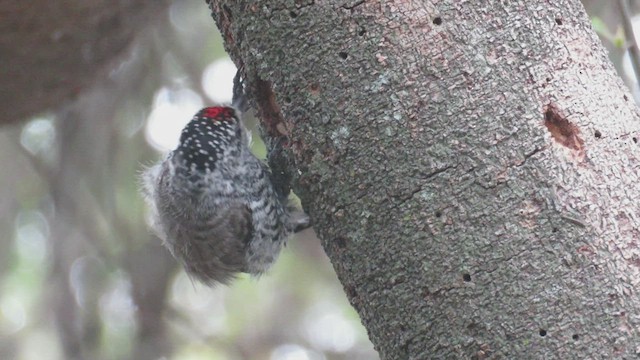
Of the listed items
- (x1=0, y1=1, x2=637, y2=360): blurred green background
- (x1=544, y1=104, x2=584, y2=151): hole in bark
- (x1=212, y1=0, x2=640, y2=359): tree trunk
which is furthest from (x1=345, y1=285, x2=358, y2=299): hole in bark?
(x1=0, y1=1, x2=637, y2=360): blurred green background

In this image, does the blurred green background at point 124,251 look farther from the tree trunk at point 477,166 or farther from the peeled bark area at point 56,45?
the tree trunk at point 477,166

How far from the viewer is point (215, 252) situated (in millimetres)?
3684

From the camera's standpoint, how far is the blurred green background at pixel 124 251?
6207 mm

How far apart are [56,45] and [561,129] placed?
325 centimetres

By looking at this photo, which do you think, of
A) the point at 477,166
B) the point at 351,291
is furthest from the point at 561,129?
the point at 351,291

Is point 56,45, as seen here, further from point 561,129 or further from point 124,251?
point 561,129

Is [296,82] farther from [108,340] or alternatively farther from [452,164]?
[108,340]

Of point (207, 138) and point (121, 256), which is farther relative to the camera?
point (121, 256)

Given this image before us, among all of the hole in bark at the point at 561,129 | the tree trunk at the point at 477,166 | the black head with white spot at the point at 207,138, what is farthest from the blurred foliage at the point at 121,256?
the hole in bark at the point at 561,129

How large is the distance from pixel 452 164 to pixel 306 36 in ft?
1.71

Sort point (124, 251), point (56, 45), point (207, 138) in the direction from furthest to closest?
1. point (124, 251)
2. point (56, 45)
3. point (207, 138)

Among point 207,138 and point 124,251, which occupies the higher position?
point 207,138

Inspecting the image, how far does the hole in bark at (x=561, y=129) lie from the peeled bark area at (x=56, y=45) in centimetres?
300

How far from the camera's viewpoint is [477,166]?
2.38 metres
